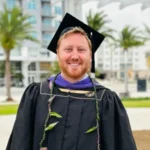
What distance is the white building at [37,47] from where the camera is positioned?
62.2 m

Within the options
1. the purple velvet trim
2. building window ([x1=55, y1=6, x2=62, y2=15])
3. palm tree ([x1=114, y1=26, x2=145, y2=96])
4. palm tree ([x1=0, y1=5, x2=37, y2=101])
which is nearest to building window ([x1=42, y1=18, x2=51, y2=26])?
building window ([x1=55, y1=6, x2=62, y2=15])

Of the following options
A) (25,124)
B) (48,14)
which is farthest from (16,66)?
(25,124)

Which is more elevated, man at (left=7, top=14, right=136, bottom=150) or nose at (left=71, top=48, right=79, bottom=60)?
nose at (left=71, top=48, right=79, bottom=60)

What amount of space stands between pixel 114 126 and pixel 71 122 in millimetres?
289

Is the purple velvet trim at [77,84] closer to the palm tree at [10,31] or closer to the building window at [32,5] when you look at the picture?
the palm tree at [10,31]

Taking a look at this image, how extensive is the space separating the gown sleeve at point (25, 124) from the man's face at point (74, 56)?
277mm

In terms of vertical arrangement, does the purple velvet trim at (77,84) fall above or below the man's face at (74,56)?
below

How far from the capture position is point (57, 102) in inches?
101

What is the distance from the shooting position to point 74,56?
250 centimetres

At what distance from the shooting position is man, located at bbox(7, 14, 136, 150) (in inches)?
98.7

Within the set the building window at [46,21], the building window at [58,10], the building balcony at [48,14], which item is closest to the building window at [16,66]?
Result: the building window at [46,21]

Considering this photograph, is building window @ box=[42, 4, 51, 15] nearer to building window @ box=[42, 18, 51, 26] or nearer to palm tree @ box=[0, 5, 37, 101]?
building window @ box=[42, 18, 51, 26]

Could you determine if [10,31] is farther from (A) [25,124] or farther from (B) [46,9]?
(B) [46,9]

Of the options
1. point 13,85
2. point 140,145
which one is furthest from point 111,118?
point 13,85
